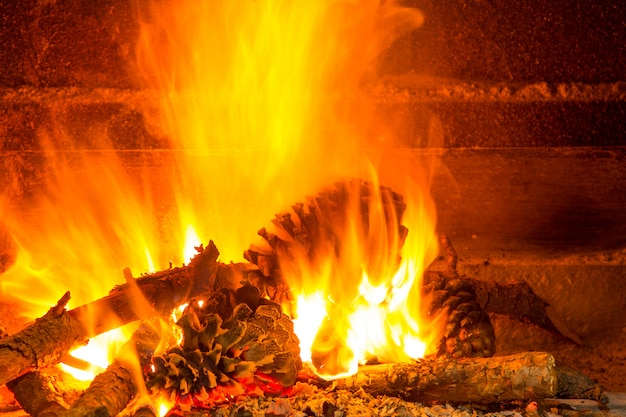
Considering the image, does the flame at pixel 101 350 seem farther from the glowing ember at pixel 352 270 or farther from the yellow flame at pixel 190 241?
the glowing ember at pixel 352 270

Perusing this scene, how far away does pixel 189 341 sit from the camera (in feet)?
5.90

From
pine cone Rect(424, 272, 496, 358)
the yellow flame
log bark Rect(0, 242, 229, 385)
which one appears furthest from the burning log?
pine cone Rect(424, 272, 496, 358)

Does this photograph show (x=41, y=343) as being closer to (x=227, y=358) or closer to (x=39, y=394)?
(x=39, y=394)

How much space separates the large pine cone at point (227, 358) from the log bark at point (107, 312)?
16cm

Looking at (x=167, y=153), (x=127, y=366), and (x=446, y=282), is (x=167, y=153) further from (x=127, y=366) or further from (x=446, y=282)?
(x=446, y=282)

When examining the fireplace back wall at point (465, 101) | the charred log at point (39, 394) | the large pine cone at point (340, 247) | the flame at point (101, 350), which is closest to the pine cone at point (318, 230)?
the large pine cone at point (340, 247)

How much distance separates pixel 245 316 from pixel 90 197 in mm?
932

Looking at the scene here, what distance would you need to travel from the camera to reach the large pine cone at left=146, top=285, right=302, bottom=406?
1747 mm

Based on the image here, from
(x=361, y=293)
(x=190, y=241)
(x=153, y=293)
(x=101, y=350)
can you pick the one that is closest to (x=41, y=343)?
(x=153, y=293)

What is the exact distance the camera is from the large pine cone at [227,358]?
1747mm

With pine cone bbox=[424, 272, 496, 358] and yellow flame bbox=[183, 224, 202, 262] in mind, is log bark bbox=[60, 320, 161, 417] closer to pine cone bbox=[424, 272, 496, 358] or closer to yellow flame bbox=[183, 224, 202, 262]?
yellow flame bbox=[183, 224, 202, 262]

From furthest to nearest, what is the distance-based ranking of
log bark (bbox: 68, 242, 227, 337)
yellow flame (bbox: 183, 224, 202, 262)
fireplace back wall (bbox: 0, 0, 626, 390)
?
yellow flame (bbox: 183, 224, 202, 262), fireplace back wall (bbox: 0, 0, 626, 390), log bark (bbox: 68, 242, 227, 337)

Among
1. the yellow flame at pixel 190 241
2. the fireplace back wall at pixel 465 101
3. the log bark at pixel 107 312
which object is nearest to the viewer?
the log bark at pixel 107 312

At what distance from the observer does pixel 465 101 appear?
2480mm
